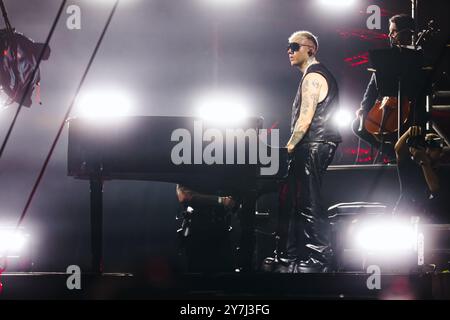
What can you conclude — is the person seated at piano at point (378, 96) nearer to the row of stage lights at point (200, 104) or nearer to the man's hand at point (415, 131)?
the man's hand at point (415, 131)

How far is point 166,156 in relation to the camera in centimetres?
591

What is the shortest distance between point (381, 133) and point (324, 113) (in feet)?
3.96

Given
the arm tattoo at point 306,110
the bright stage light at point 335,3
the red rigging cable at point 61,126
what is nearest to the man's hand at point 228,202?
the arm tattoo at point 306,110

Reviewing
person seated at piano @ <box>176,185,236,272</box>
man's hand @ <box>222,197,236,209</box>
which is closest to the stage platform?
person seated at piano @ <box>176,185,236,272</box>

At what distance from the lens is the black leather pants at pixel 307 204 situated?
19.6ft

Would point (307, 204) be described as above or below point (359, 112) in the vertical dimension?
below

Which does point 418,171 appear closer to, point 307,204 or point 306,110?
point 307,204

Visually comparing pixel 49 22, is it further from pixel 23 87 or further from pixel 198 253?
pixel 198 253

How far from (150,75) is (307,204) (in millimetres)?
2723

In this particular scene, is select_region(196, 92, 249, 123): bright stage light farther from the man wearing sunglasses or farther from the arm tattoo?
the arm tattoo

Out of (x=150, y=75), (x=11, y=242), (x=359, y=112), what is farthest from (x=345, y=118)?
(x=11, y=242)

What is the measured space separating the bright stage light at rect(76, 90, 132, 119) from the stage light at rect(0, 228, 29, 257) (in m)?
1.38

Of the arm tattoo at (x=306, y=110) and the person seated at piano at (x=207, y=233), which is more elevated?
the arm tattoo at (x=306, y=110)

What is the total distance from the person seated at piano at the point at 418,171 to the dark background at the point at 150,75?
108 cm
